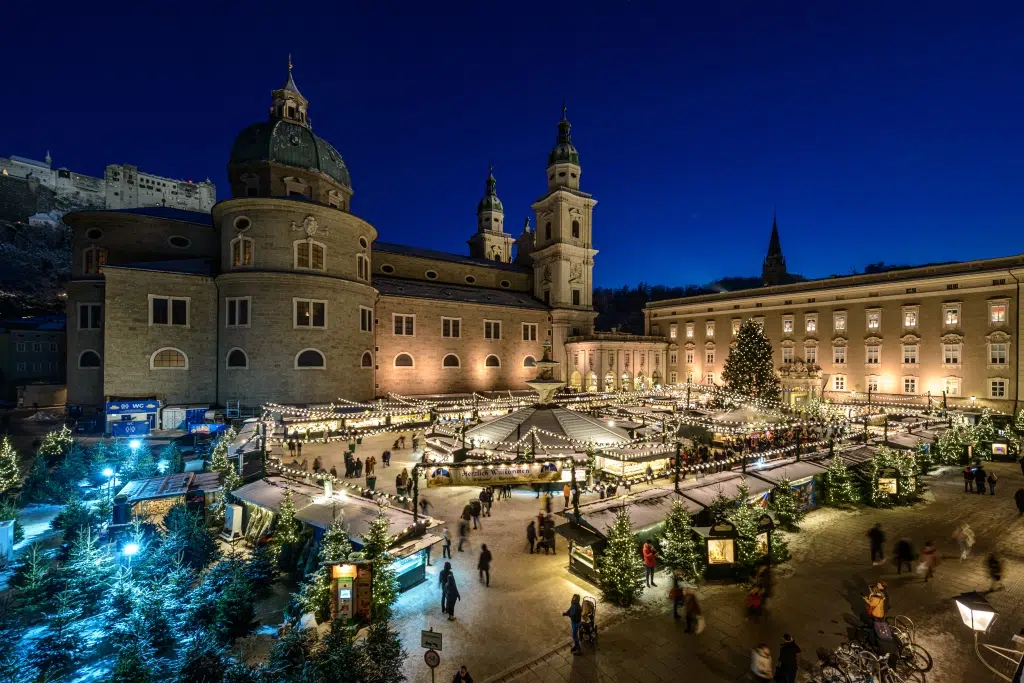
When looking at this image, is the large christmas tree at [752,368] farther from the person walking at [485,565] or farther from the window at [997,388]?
the person walking at [485,565]

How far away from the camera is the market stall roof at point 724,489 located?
14047 millimetres

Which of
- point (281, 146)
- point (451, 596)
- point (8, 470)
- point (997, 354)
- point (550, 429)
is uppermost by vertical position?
point (281, 146)

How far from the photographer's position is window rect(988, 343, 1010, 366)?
35.2 m

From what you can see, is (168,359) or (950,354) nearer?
(168,359)

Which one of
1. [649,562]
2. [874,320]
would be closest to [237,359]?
[649,562]

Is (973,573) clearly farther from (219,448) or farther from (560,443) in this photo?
(219,448)

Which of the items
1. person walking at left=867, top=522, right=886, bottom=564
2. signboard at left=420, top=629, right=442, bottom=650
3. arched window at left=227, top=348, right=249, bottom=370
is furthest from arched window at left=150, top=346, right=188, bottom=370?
person walking at left=867, top=522, right=886, bottom=564

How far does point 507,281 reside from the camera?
56812 millimetres

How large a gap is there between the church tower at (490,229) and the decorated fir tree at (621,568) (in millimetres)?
63141

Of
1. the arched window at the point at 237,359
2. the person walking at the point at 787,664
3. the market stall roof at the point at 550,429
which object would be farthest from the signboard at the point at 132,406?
the person walking at the point at 787,664

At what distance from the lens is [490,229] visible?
72625 millimetres

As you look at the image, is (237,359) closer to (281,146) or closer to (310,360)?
(310,360)

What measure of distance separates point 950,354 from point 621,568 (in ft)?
145

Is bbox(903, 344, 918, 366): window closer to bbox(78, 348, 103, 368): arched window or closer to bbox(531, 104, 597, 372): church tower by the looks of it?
bbox(531, 104, 597, 372): church tower
